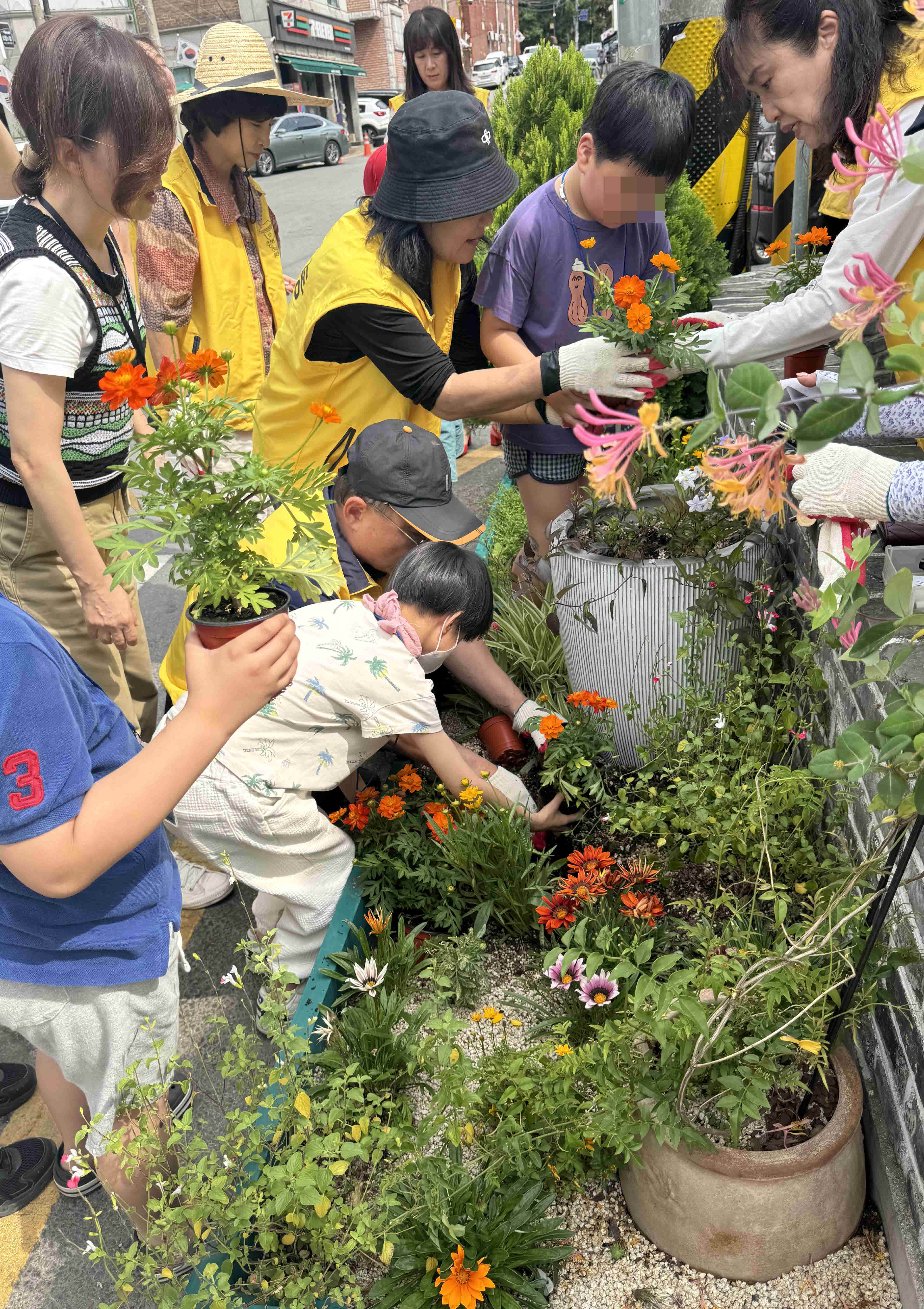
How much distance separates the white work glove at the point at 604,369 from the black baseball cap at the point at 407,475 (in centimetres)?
37

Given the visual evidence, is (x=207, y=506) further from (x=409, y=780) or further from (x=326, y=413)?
(x=409, y=780)

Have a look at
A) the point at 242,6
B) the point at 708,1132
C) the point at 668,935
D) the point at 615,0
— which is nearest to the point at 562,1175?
the point at 708,1132

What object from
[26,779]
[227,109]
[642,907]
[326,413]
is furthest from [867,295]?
[227,109]

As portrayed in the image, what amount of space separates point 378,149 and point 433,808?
2781 mm

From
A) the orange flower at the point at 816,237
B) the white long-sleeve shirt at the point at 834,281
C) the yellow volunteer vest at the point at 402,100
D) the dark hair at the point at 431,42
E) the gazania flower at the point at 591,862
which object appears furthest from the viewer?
the yellow volunteer vest at the point at 402,100

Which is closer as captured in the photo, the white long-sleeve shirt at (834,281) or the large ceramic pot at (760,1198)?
the large ceramic pot at (760,1198)

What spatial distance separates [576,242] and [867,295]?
2.15m

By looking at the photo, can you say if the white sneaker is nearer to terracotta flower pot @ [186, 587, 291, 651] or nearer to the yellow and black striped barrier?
terracotta flower pot @ [186, 587, 291, 651]

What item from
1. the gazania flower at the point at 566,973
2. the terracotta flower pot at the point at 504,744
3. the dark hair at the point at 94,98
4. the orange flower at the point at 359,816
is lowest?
the terracotta flower pot at the point at 504,744

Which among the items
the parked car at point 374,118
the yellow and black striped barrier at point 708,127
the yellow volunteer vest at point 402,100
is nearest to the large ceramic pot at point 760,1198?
the yellow volunteer vest at point 402,100

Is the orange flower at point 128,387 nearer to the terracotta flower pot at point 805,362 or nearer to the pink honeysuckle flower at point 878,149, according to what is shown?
the pink honeysuckle flower at point 878,149

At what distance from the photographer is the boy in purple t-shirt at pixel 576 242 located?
2.27 meters

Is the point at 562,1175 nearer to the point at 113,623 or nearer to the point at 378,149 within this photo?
the point at 113,623

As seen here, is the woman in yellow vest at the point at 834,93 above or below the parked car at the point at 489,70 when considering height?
above
